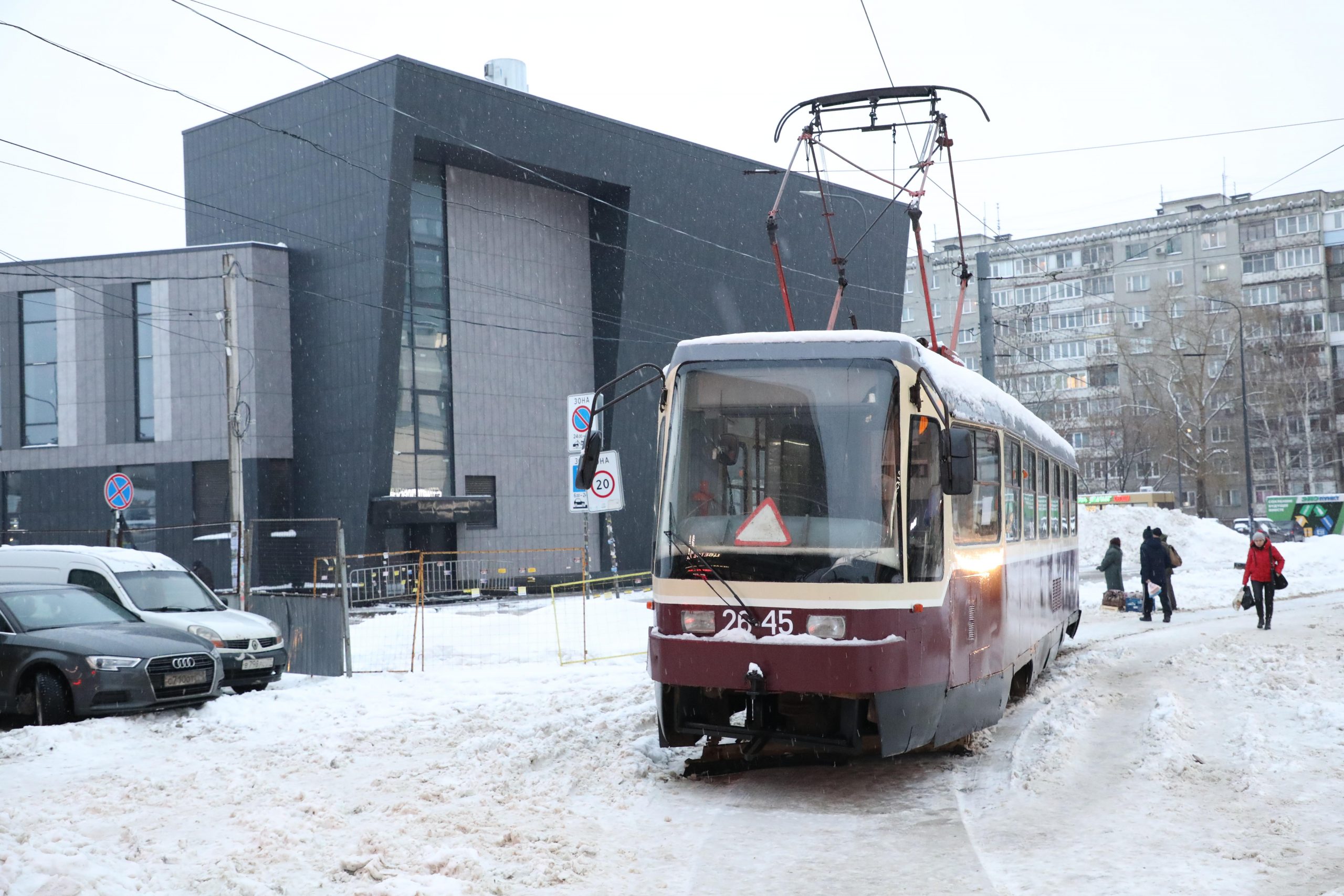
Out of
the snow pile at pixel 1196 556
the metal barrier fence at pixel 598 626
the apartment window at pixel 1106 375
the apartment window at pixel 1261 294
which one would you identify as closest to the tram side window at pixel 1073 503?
the metal barrier fence at pixel 598 626

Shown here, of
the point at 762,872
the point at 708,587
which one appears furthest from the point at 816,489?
the point at 762,872

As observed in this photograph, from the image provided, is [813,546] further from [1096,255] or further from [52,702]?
[1096,255]

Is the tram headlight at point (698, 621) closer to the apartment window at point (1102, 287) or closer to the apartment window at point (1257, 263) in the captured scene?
the apartment window at point (1257, 263)

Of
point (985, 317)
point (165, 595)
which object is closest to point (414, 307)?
point (985, 317)

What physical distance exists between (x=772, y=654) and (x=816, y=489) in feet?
3.48

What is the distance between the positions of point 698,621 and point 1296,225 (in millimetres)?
79997

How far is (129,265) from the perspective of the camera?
35219 mm

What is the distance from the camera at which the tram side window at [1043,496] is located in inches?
483

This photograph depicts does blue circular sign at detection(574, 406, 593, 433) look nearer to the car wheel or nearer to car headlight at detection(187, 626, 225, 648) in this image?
car headlight at detection(187, 626, 225, 648)

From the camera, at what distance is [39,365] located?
36219mm

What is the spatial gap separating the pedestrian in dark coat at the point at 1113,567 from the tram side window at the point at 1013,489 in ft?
45.4

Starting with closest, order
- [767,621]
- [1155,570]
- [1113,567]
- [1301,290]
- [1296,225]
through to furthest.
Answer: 1. [767,621]
2. [1155,570]
3. [1113,567]
4. [1301,290]
5. [1296,225]

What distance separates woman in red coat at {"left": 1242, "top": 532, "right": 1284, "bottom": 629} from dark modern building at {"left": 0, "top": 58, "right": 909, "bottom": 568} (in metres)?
21.4

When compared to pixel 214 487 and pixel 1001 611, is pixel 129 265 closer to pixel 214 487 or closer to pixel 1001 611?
pixel 214 487
